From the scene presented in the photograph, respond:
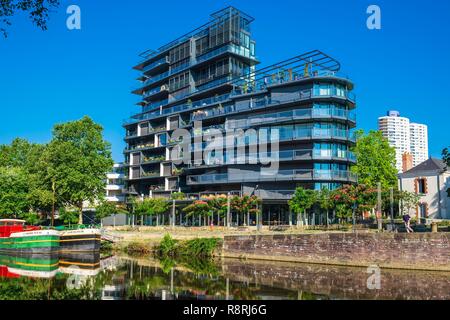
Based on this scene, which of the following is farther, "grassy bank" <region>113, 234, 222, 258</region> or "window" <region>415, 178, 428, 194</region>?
"window" <region>415, 178, 428, 194</region>

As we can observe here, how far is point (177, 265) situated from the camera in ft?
108

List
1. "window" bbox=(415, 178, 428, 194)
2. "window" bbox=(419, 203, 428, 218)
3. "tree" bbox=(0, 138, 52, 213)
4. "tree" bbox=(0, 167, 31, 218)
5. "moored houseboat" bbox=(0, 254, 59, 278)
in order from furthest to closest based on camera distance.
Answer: "tree" bbox=(0, 167, 31, 218)
"tree" bbox=(0, 138, 52, 213)
"window" bbox=(415, 178, 428, 194)
"window" bbox=(419, 203, 428, 218)
"moored houseboat" bbox=(0, 254, 59, 278)

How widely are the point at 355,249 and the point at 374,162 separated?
32996 millimetres

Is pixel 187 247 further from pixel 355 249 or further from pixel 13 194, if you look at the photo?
pixel 13 194

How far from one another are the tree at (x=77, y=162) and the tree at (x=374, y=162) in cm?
3374

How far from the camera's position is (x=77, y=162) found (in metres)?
59.9

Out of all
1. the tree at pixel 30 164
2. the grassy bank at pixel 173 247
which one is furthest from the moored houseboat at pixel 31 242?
the tree at pixel 30 164

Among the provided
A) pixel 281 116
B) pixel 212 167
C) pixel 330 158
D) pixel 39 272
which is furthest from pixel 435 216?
pixel 39 272

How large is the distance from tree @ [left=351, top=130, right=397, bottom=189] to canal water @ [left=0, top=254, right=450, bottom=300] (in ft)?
102

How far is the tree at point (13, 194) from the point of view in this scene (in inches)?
2338

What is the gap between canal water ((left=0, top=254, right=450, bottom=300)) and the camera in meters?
20.1

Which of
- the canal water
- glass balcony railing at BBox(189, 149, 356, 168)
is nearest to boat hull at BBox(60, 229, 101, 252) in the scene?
the canal water

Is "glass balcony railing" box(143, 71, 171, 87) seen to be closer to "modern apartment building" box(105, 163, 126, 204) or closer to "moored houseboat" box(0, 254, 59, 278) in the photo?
"modern apartment building" box(105, 163, 126, 204)

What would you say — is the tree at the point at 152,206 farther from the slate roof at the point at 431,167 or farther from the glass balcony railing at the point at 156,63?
the slate roof at the point at 431,167
